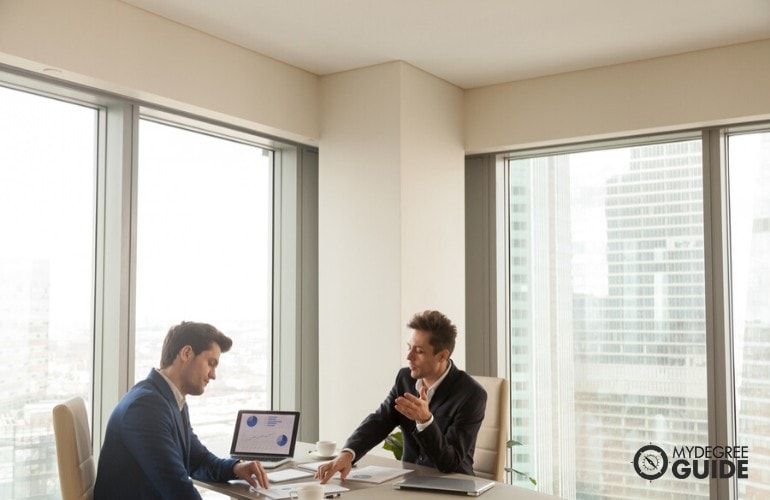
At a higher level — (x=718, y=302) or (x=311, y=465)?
(x=718, y=302)

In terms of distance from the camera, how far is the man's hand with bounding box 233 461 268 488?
98.8 inches

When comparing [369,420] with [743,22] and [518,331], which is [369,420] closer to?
[518,331]

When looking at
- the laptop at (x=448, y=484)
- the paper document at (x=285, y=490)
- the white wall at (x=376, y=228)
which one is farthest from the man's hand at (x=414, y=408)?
the white wall at (x=376, y=228)

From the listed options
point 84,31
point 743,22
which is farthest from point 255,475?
point 743,22

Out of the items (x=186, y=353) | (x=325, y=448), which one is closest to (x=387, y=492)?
(x=325, y=448)

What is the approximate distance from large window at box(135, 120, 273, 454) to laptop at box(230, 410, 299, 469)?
33.1 inches

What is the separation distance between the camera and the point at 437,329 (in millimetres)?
3012

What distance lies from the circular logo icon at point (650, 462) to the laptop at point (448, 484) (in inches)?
85.9

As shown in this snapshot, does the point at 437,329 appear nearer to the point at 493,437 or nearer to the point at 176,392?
the point at 493,437

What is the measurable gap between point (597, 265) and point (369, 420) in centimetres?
214

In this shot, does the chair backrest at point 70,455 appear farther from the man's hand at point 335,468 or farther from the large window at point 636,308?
the large window at point 636,308

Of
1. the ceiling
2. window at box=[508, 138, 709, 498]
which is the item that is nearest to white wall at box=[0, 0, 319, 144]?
the ceiling

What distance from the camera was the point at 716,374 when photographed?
4.19 meters

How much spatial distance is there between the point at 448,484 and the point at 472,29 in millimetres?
2340
